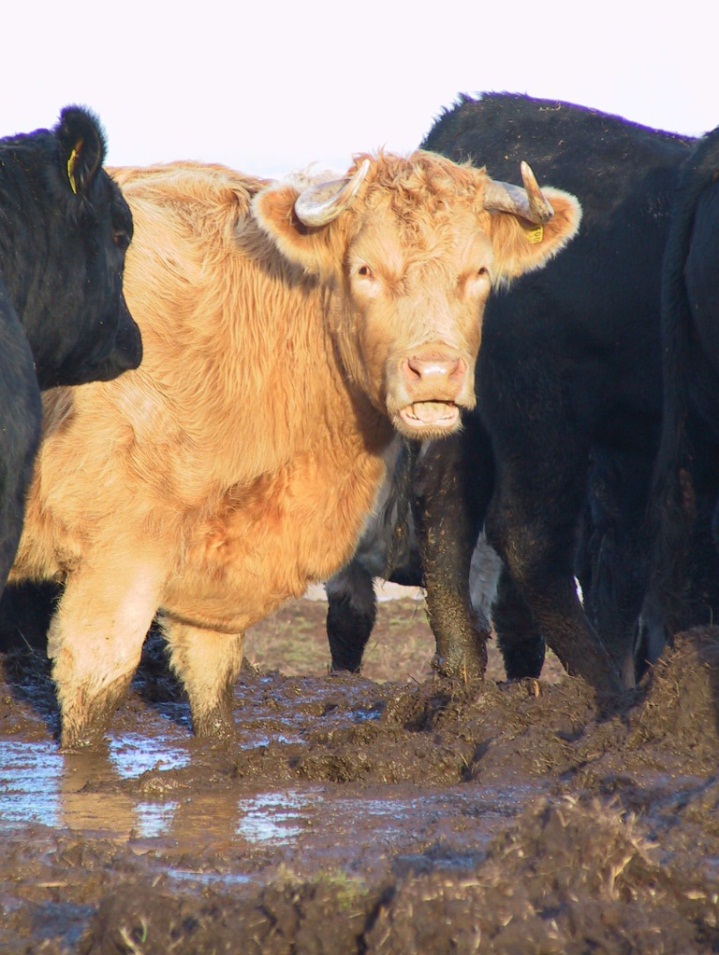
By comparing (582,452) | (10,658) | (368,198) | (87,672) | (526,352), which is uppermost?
(368,198)

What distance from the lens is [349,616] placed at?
895 centimetres

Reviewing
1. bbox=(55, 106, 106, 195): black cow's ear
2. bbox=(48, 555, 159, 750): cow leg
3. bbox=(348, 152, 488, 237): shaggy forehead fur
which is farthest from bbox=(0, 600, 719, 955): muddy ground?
bbox=(55, 106, 106, 195): black cow's ear

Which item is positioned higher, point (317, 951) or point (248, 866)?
point (317, 951)

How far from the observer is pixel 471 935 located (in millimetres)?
2607

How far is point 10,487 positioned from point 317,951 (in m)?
2.05

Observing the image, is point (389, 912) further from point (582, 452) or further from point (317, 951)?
point (582, 452)

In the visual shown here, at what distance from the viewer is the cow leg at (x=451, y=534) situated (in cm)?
730

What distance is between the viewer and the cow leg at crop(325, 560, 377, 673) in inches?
352

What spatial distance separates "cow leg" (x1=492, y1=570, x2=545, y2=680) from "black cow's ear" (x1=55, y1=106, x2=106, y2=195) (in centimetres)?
434

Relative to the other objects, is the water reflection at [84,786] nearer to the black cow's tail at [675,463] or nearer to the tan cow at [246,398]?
the tan cow at [246,398]

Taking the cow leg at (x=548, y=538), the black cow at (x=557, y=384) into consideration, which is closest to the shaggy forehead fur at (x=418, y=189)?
the black cow at (x=557, y=384)

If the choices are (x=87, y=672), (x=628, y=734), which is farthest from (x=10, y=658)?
(x=628, y=734)

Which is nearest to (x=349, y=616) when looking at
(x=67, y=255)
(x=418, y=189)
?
(x=418, y=189)

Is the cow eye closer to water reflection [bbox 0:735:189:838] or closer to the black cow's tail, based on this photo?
water reflection [bbox 0:735:189:838]
